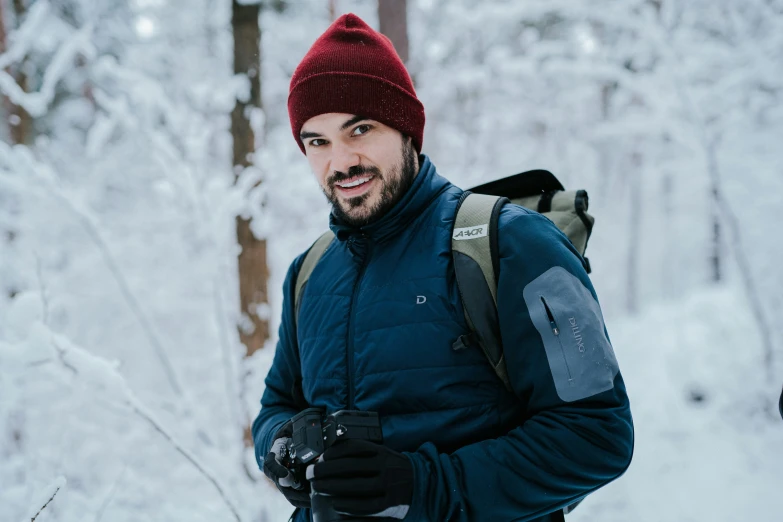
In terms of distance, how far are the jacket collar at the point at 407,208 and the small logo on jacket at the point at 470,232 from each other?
179 mm

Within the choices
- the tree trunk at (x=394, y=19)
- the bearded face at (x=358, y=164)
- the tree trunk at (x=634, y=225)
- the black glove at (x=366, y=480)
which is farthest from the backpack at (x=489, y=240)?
the tree trunk at (x=634, y=225)

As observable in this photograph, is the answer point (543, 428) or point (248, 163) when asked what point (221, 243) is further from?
point (543, 428)

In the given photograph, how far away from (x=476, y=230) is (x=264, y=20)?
682cm

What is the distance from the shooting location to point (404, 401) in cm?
139

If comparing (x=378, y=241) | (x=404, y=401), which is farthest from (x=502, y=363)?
(x=378, y=241)

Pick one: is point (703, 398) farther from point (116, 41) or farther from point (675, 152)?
point (116, 41)

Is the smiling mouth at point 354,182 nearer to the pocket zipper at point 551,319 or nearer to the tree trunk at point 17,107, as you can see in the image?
the pocket zipper at point 551,319

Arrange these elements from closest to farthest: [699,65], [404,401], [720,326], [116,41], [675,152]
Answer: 1. [404,401]
2. [699,65]
3. [720,326]
4. [116,41]
5. [675,152]

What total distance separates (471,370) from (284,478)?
605mm

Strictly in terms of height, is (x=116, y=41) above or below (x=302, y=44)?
above

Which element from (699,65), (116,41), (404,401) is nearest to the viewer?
A: (404,401)

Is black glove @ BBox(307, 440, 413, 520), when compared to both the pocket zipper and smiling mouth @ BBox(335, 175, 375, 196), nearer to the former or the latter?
the pocket zipper

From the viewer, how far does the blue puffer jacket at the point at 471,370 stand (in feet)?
4.09

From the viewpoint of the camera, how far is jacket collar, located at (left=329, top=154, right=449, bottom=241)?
5.26 feet
